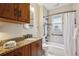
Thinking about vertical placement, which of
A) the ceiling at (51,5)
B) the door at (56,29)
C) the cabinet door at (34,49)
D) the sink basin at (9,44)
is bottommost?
the cabinet door at (34,49)

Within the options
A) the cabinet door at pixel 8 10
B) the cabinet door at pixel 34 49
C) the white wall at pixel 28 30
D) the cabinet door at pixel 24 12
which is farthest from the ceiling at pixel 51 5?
the cabinet door at pixel 34 49

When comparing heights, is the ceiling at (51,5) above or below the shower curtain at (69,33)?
above

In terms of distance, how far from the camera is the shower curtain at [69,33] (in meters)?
1.37

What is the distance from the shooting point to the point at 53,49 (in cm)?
142

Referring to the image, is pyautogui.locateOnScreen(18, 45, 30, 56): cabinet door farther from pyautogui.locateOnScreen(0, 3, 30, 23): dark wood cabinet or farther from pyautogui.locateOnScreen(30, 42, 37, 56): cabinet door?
pyautogui.locateOnScreen(0, 3, 30, 23): dark wood cabinet

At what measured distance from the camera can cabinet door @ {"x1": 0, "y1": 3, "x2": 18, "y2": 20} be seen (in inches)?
49.7

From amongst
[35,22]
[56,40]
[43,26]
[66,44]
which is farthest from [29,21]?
[66,44]

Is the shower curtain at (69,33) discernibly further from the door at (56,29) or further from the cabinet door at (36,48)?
the cabinet door at (36,48)

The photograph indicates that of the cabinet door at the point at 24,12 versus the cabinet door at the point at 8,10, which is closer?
the cabinet door at the point at 8,10

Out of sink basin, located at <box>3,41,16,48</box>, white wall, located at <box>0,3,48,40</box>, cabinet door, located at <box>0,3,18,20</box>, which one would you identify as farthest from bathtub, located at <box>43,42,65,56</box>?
cabinet door, located at <box>0,3,18,20</box>

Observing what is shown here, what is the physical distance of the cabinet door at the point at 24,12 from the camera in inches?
55.2

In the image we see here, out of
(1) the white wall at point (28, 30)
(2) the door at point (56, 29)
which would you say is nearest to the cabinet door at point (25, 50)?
(1) the white wall at point (28, 30)

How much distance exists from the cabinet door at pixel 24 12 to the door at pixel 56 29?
0.98 ft

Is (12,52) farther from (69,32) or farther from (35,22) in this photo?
(69,32)
